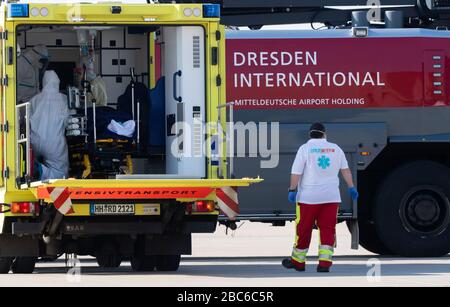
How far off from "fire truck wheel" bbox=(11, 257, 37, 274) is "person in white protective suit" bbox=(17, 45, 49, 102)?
1745 millimetres

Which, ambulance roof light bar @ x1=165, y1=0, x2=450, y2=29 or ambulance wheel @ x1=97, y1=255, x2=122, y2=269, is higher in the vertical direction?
ambulance roof light bar @ x1=165, y1=0, x2=450, y2=29

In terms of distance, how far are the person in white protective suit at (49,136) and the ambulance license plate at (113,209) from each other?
685 millimetres

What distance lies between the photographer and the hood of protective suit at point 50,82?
18.5 metres

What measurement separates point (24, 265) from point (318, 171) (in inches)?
134

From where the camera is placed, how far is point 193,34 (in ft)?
59.8

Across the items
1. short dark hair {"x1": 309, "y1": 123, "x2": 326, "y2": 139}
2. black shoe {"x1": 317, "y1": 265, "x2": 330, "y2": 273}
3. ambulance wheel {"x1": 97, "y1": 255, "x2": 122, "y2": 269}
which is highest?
short dark hair {"x1": 309, "y1": 123, "x2": 326, "y2": 139}

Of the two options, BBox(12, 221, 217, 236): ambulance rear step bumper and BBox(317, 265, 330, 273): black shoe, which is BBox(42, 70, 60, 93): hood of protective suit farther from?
BBox(317, 265, 330, 273): black shoe

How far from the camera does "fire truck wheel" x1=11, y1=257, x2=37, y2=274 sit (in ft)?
61.4

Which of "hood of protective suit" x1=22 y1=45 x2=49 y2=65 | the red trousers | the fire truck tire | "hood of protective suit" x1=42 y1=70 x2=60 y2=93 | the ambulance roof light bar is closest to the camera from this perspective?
the red trousers

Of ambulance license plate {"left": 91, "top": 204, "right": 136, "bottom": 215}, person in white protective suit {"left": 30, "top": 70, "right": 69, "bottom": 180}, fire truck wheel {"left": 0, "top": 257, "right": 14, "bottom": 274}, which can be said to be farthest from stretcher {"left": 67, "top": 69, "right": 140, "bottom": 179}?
fire truck wheel {"left": 0, "top": 257, "right": 14, "bottom": 274}

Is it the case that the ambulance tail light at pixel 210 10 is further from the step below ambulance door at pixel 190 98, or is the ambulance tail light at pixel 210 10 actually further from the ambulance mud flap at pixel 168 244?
the ambulance mud flap at pixel 168 244

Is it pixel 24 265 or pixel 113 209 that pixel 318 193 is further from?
pixel 24 265
